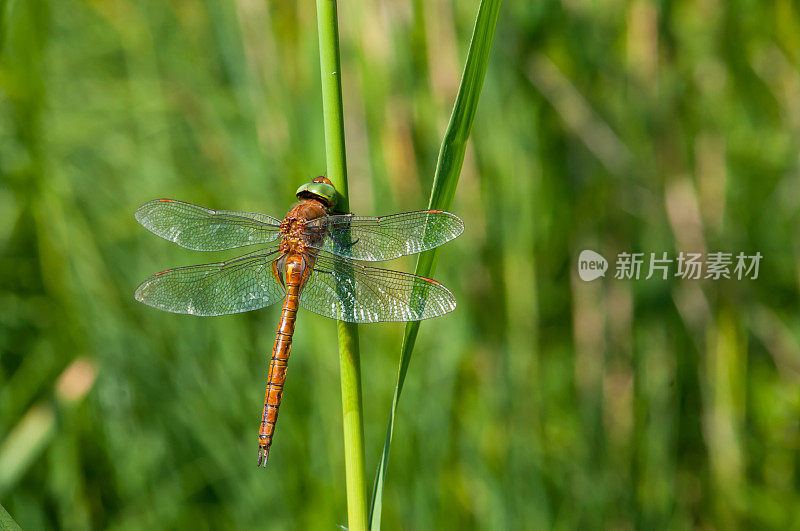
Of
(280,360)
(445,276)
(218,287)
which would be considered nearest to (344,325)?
(280,360)

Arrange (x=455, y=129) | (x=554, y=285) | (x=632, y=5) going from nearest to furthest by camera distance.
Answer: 1. (x=455, y=129)
2. (x=632, y=5)
3. (x=554, y=285)

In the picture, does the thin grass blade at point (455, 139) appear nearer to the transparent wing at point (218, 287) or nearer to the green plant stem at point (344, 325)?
the green plant stem at point (344, 325)

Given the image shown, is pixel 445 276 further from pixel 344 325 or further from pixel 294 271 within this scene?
pixel 344 325

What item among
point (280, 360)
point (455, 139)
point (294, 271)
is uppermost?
point (455, 139)

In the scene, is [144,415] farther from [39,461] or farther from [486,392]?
[486,392]

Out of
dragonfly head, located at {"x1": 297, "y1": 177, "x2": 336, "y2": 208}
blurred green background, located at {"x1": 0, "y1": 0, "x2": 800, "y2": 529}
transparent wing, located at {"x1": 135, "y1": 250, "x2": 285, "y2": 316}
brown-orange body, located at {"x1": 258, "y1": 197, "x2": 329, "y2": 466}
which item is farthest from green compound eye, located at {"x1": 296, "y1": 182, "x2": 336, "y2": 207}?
blurred green background, located at {"x1": 0, "y1": 0, "x2": 800, "y2": 529}

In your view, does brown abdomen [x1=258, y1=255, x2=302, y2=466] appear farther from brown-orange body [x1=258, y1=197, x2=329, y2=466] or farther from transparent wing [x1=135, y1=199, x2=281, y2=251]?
transparent wing [x1=135, y1=199, x2=281, y2=251]

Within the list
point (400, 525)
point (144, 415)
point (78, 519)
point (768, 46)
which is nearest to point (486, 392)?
point (400, 525)
